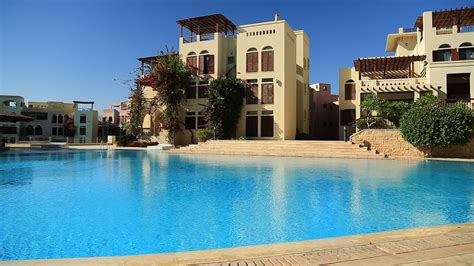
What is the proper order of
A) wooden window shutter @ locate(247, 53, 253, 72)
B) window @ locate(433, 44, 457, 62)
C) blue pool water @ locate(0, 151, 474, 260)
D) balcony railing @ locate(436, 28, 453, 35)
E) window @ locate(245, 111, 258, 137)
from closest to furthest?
blue pool water @ locate(0, 151, 474, 260), window @ locate(433, 44, 457, 62), balcony railing @ locate(436, 28, 453, 35), window @ locate(245, 111, 258, 137), wooden window shutter @ locate(247, 53, 253, 72)

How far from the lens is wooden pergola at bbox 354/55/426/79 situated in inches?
883

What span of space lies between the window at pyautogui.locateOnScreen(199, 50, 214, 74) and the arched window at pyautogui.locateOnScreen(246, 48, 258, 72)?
3.24 meters

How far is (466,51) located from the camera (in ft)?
71.3

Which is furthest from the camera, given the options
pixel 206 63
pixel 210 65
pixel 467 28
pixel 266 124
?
pixel 206 63

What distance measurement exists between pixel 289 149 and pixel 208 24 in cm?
1378

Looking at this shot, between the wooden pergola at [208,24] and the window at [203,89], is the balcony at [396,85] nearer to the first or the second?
the wooden pergola at [208,24]

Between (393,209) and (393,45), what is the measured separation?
28100 millimetres

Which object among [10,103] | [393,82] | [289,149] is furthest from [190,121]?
[10,103]

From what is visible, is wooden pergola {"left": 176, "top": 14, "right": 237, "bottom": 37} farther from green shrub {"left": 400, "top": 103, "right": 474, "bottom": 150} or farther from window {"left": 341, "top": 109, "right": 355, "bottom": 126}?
green shrub {"left": 400, "top": 103, "right": 474, "bottom": 150}

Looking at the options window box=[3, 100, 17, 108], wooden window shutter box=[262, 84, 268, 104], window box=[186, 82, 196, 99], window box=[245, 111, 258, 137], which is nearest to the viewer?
wooden window shutter box=[262, 84, 268, 104]

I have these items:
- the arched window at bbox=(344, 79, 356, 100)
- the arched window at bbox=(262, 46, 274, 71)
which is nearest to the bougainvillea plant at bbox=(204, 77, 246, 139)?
the arched window at bbox=(262, 46, 274, 71)

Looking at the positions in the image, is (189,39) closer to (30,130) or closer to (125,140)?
(125,140)

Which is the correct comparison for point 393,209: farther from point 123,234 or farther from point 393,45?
point 393,45

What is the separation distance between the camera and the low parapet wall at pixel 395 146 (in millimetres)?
17625
